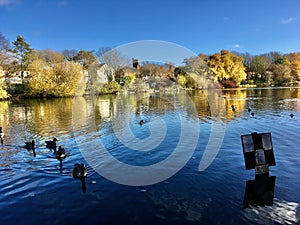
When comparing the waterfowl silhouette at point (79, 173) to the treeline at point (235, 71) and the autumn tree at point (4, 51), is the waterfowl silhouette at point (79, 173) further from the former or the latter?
the treeline at point (235, 71)

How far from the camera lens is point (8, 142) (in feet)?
38.0

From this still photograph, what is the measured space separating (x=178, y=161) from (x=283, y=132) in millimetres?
7155

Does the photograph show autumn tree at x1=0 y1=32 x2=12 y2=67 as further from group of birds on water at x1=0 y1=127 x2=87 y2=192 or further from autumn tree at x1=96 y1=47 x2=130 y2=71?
group of birds on water at x1=0 y1=127 x2=87 y2=192

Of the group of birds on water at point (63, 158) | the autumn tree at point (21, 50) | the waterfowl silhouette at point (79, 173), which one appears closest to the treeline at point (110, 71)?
the autumn tree at point (21, 50)

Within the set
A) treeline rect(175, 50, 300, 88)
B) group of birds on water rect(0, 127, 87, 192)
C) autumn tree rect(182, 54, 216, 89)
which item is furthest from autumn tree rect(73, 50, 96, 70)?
group of birds on water rect(0, 127, 87, 192)

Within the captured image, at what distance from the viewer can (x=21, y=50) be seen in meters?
49.4

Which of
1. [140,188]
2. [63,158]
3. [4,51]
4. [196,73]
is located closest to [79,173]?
[140,188]

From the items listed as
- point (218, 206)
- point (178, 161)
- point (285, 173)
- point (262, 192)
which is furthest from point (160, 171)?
point (285, 173)

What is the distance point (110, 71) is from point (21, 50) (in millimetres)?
20306

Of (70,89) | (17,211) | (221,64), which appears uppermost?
(221,64)

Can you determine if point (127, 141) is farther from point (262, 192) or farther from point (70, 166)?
point (262, 192)

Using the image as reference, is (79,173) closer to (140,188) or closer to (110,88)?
(140,188)

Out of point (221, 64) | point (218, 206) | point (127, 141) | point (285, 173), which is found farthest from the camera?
point (221, 64)

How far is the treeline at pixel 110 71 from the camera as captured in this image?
46250mm
